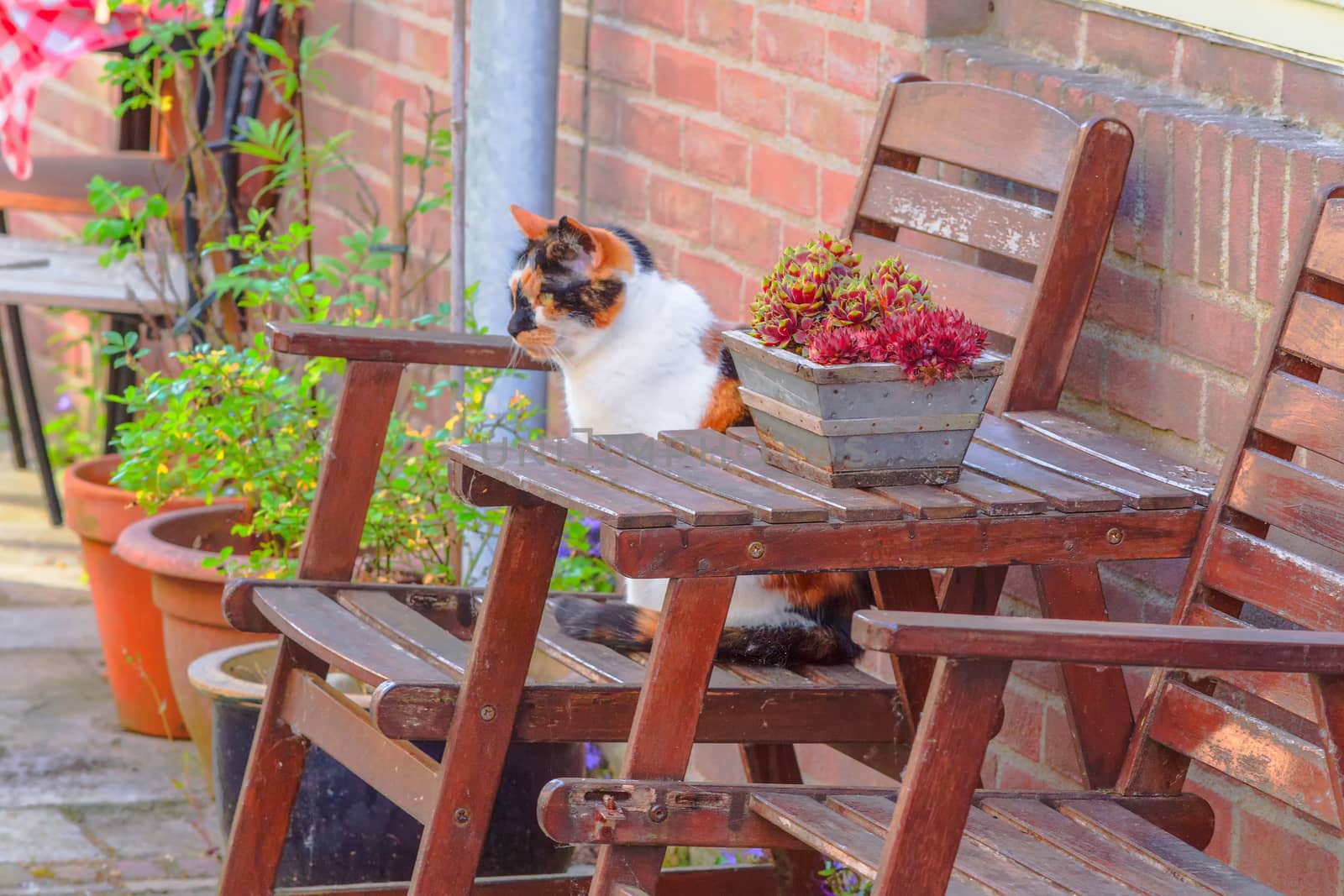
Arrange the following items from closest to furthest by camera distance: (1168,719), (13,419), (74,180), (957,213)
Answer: (1168,719), (957,213), (74,180), (13,419)

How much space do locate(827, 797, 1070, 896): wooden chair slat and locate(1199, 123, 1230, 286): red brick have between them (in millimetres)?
736

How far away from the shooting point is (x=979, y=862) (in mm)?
1667

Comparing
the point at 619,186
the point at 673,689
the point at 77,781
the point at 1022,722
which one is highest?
the point at 619,186

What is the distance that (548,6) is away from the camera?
2994mm

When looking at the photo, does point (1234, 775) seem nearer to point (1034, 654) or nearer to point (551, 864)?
point (1034, 654)

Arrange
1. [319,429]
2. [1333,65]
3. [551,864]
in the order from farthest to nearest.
Result: [319,429] → [551,864] → [1333,65]

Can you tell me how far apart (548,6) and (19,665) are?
1769mm

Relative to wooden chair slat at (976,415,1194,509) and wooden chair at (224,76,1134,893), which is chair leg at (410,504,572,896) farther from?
wooden chair slat at (976,415,1194,509)

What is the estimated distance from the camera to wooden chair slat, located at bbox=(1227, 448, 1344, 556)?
183cm

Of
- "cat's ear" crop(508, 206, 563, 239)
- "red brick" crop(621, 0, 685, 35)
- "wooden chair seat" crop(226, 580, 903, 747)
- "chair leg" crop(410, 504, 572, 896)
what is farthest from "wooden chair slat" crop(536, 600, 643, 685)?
"red brick" crop(621, 0, 685, 35)

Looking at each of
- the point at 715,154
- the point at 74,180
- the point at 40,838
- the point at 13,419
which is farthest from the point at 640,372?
the point at 13,419

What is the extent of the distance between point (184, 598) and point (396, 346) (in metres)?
1.00

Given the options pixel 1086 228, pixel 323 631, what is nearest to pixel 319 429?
pixel 323 631

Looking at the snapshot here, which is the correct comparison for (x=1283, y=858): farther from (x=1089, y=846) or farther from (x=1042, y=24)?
(x=1042, y=24)
